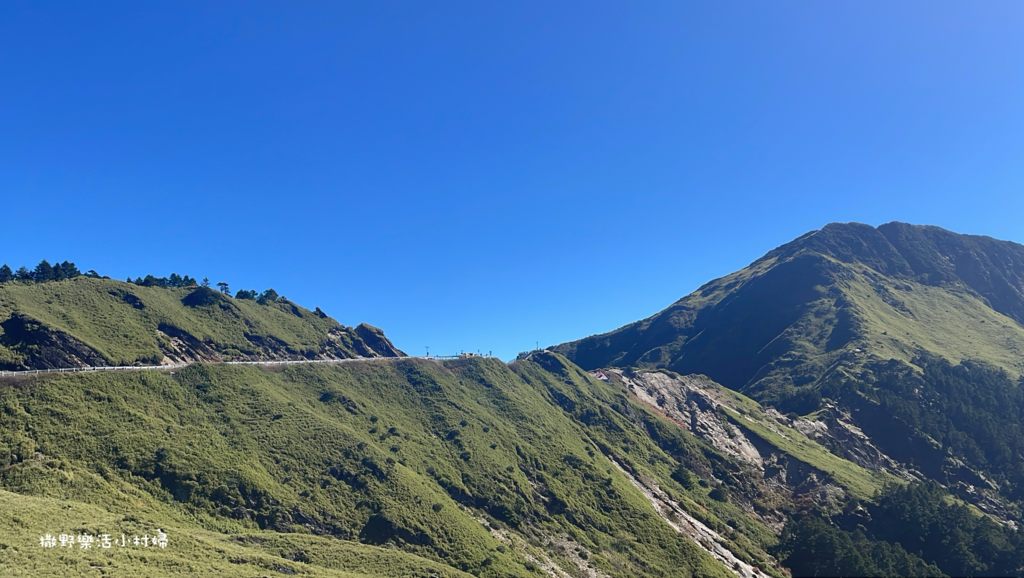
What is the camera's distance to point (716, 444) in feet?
413

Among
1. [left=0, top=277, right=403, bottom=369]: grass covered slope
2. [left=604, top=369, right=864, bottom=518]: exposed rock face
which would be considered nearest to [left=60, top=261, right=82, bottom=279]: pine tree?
[left=0, top=277, right=403, bottom=369]: grass covered slope

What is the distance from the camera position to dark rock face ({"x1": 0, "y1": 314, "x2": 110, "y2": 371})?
7119cm

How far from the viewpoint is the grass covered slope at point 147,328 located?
75062 millimetres

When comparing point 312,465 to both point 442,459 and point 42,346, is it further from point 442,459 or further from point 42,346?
point 42,346

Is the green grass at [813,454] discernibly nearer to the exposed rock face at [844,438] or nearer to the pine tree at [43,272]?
the exposed rock face at [844,438]

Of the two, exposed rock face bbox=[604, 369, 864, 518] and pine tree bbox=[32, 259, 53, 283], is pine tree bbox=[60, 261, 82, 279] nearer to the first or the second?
pine tree bbox=[32, 259, 53, 283]

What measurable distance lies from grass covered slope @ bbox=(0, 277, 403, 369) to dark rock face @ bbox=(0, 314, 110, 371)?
11 centimetres

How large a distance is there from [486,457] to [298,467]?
32541mm

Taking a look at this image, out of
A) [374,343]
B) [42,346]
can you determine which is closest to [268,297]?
[374,343]

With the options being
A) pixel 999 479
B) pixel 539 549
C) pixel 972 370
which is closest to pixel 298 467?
pixel 539 549

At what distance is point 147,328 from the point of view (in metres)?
98.7

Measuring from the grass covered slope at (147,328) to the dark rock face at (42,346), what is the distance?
105 mm

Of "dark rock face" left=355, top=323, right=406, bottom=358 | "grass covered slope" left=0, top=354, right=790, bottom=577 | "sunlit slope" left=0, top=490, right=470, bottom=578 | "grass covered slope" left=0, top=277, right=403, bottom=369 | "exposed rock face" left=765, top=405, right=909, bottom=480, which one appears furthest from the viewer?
"dark rock face" left=355, top=323, right=406, bottom=358

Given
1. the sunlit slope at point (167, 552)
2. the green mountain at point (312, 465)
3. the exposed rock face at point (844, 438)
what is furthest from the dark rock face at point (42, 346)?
the exposed rock face at point (844, 438)
